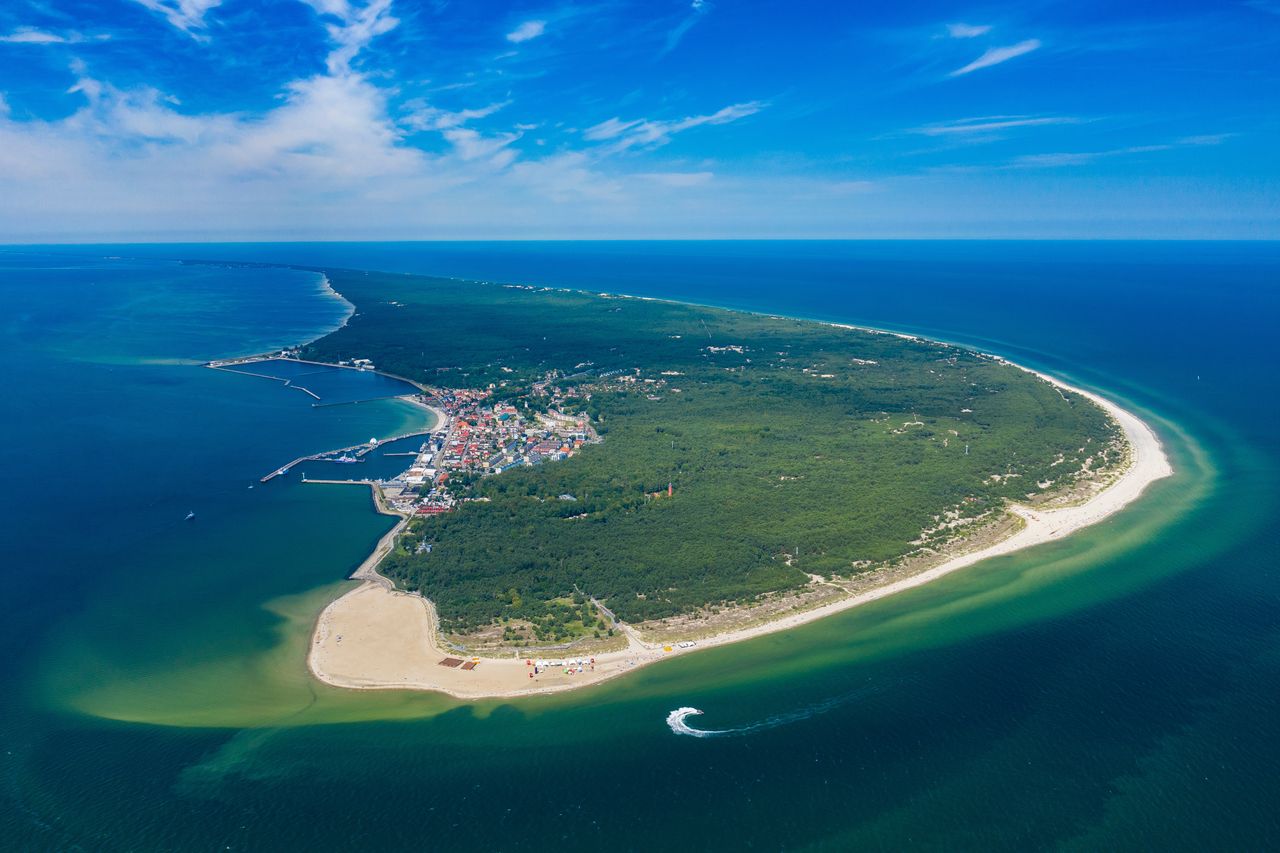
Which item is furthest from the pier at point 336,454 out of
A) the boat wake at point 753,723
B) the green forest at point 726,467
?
the boat wake at point 753,723

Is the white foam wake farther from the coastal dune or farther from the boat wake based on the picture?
the coastal dune

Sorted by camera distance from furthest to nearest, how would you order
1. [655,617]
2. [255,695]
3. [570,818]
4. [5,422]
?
[5,422] → [655,617] → [255,695] → [570,818]

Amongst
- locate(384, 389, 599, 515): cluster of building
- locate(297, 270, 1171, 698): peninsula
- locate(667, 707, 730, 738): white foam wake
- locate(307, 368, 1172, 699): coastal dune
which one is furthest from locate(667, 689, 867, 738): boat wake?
locate(384, 389, 599, 515): cluster of building

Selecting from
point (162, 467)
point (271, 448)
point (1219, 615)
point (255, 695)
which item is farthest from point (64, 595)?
point (1219, 615)

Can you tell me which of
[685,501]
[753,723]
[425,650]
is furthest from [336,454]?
[753,723]

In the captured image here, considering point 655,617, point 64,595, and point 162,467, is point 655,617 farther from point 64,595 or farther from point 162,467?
point 162,467

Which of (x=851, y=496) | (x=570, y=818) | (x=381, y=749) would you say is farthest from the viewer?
(x=851, y=496)
